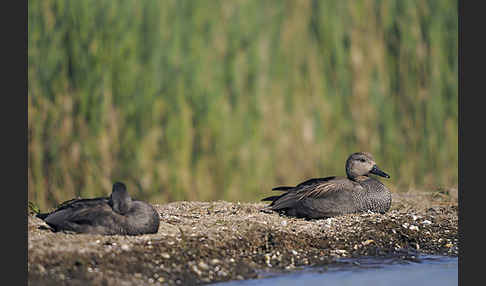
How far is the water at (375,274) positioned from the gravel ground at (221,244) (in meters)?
0.13

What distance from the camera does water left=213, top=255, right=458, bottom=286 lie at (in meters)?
5.06

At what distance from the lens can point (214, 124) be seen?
7.28m

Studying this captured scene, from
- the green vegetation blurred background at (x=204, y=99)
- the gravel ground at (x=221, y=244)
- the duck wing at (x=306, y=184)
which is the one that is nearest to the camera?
the gravel ground at (x=221, y=244)

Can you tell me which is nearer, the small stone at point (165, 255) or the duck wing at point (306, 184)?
the small stone at point (165, 255)

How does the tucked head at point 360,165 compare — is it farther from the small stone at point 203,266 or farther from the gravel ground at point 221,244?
the small stone at point 203,266

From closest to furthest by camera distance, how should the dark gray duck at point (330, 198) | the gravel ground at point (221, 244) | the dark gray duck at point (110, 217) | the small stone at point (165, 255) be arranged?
1. the gravel ground at point (221, 244)
2. the small stone at point (165, 255)
3. the dark gray duck at point (110, 217)
4. the dark gray duck at point (330, 198)

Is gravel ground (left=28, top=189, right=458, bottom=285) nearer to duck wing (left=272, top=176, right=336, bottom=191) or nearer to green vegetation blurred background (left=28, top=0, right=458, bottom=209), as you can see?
duck wing (left=272, top=176, right=336, bottom=191)

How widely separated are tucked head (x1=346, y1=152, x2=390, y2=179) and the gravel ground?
567 millimetres

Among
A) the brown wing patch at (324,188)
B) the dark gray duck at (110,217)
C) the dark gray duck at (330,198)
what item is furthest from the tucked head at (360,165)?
the dark gray duck at (110,217)

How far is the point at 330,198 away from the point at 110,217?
2.24 metres

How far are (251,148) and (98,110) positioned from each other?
156cm

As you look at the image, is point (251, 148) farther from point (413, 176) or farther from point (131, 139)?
point (413, 176)

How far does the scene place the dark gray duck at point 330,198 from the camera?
6812 millimetres

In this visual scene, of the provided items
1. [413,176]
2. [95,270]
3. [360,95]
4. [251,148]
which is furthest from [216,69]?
[95,270]
